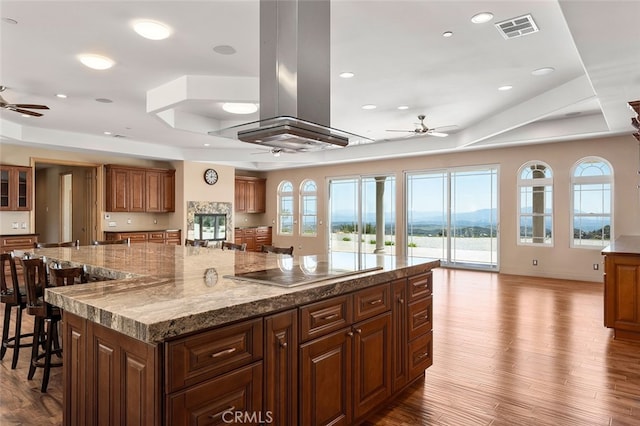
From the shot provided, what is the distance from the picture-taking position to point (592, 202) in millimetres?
7277

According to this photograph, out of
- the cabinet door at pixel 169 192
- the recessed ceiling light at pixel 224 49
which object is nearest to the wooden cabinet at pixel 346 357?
the recessed ceiling light at pixel 224 49

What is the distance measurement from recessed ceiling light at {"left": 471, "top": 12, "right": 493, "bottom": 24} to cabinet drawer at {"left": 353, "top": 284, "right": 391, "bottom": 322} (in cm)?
229

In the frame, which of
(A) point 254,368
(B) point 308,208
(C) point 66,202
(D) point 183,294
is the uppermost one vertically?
(C) point 66,202

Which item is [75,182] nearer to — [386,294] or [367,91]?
[367,91]

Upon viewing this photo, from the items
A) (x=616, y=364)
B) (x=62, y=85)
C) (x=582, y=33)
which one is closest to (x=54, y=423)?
(x=62, y=85)

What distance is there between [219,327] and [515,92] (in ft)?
17.3

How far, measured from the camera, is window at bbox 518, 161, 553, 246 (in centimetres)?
771

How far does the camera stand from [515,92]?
5.32 meters

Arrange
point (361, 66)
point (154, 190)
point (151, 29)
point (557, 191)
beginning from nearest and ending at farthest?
point (151, 29), point (361, 66), point (557, 191), point (154, 190)

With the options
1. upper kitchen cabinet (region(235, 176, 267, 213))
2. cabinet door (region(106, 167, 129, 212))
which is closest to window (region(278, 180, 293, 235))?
upper kitchen cabinet (region(235, 176, 267, 213))

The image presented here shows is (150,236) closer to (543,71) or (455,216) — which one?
(455,216)

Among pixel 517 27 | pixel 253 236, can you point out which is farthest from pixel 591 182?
pixel 253 236

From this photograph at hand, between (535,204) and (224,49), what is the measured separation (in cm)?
683

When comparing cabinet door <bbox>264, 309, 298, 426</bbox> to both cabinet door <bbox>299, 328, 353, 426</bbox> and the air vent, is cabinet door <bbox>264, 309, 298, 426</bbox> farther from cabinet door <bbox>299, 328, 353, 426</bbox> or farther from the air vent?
the air vent
